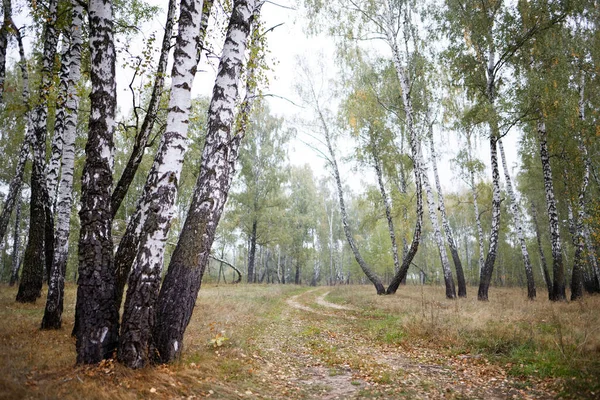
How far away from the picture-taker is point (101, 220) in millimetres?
4238

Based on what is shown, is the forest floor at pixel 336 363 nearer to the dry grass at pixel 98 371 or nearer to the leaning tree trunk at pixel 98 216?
the dry grass at pixel 98 371

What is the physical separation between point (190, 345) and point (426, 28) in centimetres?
1794

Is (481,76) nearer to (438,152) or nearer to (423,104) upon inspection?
(423,104)

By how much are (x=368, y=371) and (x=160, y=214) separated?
4.53m

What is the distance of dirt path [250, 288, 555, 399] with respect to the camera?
4.45m

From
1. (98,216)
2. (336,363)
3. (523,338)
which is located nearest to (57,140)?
(98,216)

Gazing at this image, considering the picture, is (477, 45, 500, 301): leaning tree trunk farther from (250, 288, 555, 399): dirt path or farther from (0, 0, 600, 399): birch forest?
(250, 288, 555, 399): dirt path

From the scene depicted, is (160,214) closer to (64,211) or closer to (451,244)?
(64,211)

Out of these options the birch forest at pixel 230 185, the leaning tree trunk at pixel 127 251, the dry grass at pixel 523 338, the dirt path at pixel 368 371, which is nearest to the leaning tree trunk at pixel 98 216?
the birch forest at pixel 230 185

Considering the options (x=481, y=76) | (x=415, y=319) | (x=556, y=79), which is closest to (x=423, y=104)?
(x=481, y=76)

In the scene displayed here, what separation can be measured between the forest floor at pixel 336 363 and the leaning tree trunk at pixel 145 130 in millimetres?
3011

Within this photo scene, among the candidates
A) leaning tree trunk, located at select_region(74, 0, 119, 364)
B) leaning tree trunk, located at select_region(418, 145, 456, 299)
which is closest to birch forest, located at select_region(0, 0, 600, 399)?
leaning tree trunk, located at select_region(74, 0, 119, 364)

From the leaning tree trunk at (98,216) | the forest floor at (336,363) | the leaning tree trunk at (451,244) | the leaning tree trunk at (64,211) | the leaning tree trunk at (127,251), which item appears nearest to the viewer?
the forest floor at (336,363)

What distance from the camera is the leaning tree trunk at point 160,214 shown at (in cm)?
401
